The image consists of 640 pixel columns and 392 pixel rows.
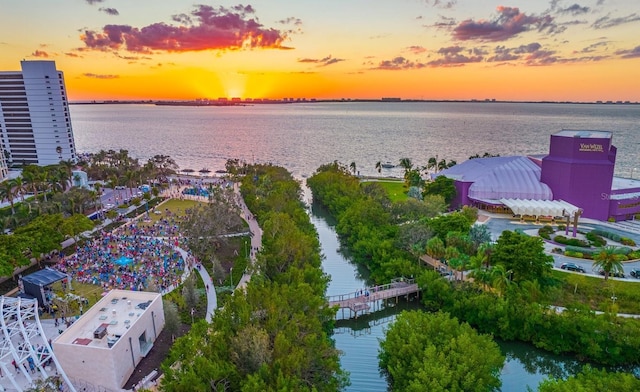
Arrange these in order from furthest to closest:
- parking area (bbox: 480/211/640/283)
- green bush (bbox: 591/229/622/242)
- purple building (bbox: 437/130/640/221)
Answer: purple building (bbox: 437/130/640/221), green bush (bbox: 591/229/622/242), parking area (bbox: 480/211/640/283)

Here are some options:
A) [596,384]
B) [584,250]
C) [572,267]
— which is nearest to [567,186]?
[584,250]

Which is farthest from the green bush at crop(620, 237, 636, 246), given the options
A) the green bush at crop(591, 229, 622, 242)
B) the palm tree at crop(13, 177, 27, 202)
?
the palm tree at crop(13, 177, 27, 202)

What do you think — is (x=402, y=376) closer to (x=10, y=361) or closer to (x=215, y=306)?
(x=215, y=306)

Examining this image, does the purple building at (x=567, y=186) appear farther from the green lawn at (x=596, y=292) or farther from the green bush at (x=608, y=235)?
the green lawn at (x=596, y=292)

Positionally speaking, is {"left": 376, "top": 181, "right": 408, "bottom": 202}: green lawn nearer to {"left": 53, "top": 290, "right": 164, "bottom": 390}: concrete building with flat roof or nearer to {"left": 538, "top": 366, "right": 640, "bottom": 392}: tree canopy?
{"left": 53, "top": 290, "right": 164, "bottom": 390}: concrete building with flat roof

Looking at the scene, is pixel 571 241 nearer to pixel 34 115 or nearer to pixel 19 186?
pixel 19 186

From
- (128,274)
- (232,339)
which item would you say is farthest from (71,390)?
(128,274)
